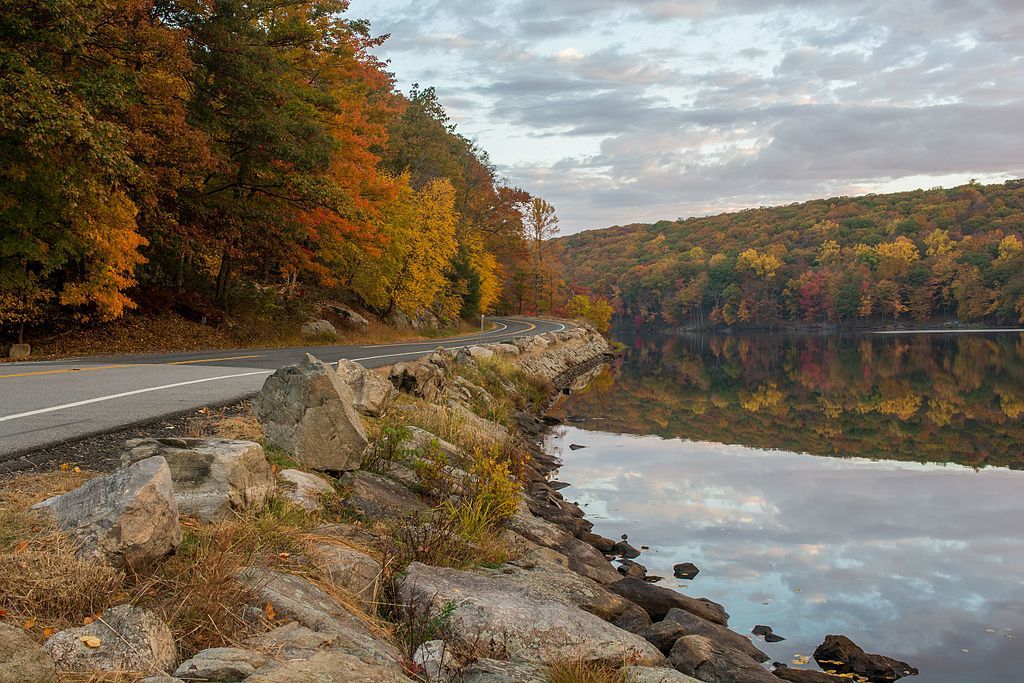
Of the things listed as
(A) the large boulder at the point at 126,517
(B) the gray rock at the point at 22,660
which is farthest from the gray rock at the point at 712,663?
(B) the gray rock at the point at 22,660

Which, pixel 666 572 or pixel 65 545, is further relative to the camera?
pixel 666 572

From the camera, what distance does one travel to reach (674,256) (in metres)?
175

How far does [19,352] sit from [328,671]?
1947 centimetres

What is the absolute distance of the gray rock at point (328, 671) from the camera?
3.58 m

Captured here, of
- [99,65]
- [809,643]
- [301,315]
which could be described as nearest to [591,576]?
[809,643]

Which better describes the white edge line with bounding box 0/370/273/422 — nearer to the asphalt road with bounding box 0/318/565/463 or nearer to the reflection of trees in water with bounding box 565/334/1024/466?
the asphalt road with bounding box 0/318/565/463

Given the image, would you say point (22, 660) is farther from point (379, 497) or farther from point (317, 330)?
point (317, 330)

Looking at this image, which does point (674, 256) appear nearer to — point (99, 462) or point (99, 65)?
point (99, 65)

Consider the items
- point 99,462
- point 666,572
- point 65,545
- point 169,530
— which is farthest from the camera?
point 666,572

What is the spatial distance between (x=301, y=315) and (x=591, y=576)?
85.8ft

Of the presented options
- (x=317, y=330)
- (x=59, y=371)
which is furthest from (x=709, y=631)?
(x=317, y=330)

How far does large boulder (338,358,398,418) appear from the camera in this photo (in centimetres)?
1117

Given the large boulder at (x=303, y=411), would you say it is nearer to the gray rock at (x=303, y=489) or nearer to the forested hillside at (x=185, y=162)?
the gray rock at (x=303, y=489)

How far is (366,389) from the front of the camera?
1138 centimetres
